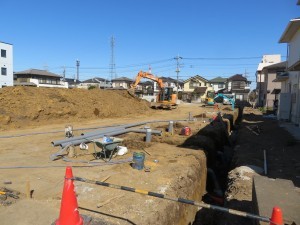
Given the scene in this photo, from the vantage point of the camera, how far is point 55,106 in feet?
58.2

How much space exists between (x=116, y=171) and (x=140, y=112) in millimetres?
17657

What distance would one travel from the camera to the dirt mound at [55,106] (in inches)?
606

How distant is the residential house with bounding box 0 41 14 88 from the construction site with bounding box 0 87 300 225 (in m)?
31.4

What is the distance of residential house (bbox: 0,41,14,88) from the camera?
42312 mm

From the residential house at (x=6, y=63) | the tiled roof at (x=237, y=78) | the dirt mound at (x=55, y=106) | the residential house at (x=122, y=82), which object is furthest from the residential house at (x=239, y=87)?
the dirt mound at (x=55, y=106)

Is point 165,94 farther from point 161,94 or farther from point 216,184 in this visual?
point 216,184

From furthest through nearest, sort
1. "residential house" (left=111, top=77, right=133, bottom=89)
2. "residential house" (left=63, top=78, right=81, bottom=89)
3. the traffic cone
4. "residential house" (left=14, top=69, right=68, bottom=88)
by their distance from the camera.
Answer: "residential house" (left=111, top=77, right=133, bottom=89)
"residential house" (left=63, top=78, right=81, bottom=89)
"residential house" (left=14, top=69, right=68, bottom=88)
the traffic cone

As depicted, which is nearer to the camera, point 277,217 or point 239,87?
point 277,217

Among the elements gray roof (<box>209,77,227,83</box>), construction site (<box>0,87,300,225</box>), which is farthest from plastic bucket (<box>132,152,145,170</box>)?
gray roof (<box>209,77,227,83</box>)

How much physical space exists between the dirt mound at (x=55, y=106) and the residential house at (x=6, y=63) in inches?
1024

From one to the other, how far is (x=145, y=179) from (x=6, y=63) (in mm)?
44250

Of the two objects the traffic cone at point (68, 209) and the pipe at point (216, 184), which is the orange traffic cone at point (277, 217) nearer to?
the traffic cone at point (68, 209)

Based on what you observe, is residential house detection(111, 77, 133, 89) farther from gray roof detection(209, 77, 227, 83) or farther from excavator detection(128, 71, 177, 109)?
excavator detection(128, 71, 177, 109)

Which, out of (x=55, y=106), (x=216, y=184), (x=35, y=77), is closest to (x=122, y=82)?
(x=35, y=77)
